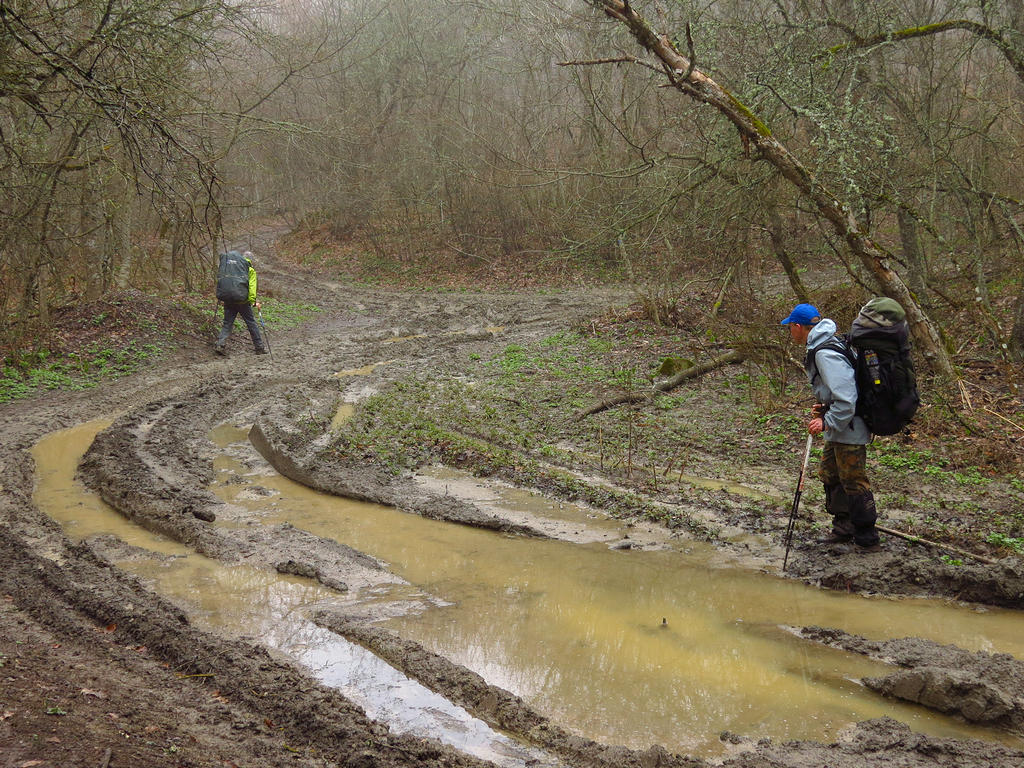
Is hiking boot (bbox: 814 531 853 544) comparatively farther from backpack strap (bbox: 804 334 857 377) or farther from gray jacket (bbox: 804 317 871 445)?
backpack strap (bbox: 804 334 857 377)

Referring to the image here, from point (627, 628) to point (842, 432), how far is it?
2.32 m

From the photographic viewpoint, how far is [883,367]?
5.53 metres

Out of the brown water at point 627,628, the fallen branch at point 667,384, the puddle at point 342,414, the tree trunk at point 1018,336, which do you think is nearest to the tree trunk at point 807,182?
the tree trunk at point 1018,336

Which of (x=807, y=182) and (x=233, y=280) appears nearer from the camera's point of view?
(x=807, y=182)

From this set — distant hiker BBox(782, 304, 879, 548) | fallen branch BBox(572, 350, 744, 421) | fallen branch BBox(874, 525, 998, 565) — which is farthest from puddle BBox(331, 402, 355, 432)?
fallen branch BBox(874, 525, 998, 565)

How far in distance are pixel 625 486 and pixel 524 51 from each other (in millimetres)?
22838

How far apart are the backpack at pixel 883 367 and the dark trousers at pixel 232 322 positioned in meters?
12.5

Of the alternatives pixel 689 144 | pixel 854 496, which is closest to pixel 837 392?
pixel 854 496

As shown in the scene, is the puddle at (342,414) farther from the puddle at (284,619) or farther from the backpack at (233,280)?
the backpack at (233,280)

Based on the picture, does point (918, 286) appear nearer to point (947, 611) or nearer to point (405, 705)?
point (947, 611)

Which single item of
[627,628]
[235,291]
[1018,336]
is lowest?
[627,628]

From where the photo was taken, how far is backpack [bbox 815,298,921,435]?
5461 millimetres

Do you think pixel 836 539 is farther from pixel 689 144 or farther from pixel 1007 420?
pixel 689 144

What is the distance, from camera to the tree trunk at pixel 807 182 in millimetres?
8531
